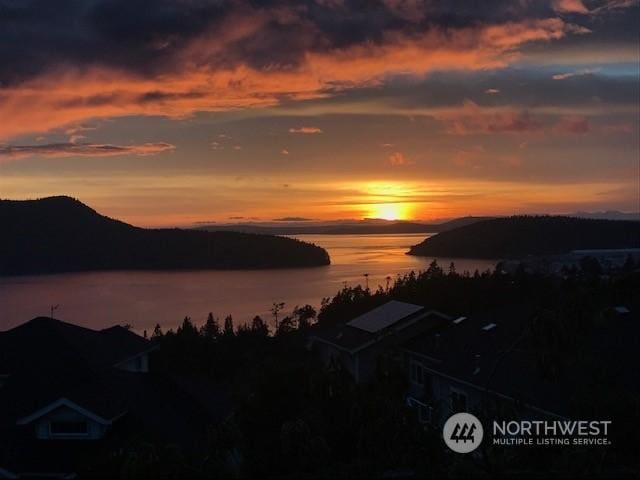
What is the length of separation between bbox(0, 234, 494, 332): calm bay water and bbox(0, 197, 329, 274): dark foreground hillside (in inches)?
163

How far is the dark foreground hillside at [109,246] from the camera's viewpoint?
104 meters

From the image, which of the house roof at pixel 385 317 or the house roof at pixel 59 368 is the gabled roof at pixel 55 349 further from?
the house roof at pixel 385 317

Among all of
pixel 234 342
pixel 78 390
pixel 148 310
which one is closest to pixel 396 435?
pixel 78 390

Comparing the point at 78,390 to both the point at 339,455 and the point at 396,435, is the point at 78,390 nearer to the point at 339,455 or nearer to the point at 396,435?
the point at 339,455

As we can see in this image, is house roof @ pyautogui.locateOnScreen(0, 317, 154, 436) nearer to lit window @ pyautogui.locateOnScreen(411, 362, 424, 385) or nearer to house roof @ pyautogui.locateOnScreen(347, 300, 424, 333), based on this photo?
lit window @ pyautogui.locateOnScreen(411, 362, 424, 385)

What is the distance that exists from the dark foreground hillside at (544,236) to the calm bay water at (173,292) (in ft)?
9.38

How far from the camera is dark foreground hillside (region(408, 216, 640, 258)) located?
86.0 m

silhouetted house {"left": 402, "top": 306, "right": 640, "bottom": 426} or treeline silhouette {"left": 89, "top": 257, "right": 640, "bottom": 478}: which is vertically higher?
treeline silhouette {"left": 89, "top": 257, "right": 640, "bottom": 478}

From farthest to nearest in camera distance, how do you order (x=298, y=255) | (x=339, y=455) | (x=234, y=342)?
(x=298, y=255)
(x=234, y=342)
(x=339, y=455)

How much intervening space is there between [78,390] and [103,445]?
97 cm

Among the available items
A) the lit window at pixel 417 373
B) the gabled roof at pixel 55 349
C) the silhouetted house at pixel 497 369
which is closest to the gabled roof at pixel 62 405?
the gabled roof at pixel 55 349

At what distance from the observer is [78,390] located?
393 inches

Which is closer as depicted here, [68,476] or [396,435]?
[396,435]

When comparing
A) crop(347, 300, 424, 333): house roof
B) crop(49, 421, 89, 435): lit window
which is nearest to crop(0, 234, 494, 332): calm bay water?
crop(347, 300, 424, 333): house roof
